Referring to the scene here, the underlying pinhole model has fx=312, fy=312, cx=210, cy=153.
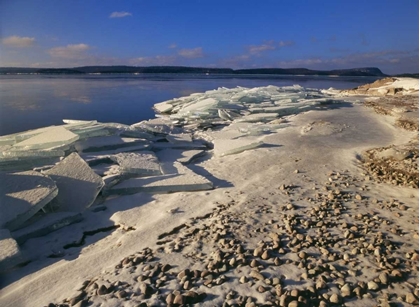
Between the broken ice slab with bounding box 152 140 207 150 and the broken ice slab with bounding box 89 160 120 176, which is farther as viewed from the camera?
the broken ice slab with bounding box 152 140 207 150

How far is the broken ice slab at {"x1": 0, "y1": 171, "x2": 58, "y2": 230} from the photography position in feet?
9.16

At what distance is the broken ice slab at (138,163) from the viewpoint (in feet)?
13.4

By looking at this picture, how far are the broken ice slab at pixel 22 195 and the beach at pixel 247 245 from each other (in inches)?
9.9

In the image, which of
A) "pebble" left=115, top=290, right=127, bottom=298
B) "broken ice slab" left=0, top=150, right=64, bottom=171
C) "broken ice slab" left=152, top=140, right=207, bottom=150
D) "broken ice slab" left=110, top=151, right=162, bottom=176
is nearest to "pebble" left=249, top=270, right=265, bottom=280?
"pebble" left=115, top=290, right=127, bottom=298

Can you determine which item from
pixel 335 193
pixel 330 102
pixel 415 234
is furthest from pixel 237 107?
pixel 415 234

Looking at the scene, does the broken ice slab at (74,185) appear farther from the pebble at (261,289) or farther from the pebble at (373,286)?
the pebble at (373,286)

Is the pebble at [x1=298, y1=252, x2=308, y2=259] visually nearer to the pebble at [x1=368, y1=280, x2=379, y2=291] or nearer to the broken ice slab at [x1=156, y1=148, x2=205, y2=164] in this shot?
the pebble at [x1=368, y1=280, x2=379, y2=291]

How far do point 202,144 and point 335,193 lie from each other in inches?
123

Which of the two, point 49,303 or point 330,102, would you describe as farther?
point 330,102

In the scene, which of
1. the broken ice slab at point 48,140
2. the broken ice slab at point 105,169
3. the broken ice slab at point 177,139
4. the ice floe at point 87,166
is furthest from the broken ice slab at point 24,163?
the broken ice slab at point 177,139

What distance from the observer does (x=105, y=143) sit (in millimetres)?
5078

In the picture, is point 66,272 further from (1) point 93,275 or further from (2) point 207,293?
(2) point 207,293

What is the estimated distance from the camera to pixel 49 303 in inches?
78.1

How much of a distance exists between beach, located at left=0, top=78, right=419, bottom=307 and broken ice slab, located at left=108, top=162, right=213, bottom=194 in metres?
0.07
